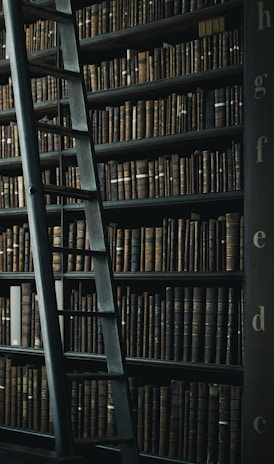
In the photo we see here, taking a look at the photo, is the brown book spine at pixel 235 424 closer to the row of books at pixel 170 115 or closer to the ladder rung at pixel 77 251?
the ladder rung at pixel 77 251

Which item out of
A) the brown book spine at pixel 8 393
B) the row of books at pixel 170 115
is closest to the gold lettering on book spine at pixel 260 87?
the row of books at pixel 170 115

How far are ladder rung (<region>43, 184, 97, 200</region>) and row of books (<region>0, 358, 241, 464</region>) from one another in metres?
0.92

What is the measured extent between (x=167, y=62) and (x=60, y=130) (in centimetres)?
90

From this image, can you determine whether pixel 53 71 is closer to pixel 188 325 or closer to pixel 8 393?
pixel 188 325

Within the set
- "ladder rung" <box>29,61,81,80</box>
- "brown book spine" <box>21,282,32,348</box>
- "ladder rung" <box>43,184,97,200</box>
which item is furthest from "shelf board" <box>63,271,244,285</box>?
"ladder rung" <box>29,61,81,80</box>

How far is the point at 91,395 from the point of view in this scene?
372cm

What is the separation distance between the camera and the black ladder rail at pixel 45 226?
266cm

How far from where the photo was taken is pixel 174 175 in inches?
139

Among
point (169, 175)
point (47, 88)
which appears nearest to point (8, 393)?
point (169, 175)

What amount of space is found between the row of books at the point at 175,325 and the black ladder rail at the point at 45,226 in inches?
21.7

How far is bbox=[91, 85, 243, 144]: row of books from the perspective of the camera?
11.2 feet

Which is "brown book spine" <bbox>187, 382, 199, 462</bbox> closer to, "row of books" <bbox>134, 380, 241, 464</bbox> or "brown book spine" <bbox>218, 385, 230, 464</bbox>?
"row of books" <bbox>134, 380, 241, 464</bbox>

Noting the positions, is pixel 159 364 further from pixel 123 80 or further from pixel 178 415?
pixel 123 80

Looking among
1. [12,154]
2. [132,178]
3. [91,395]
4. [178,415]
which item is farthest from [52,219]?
[178,415]
